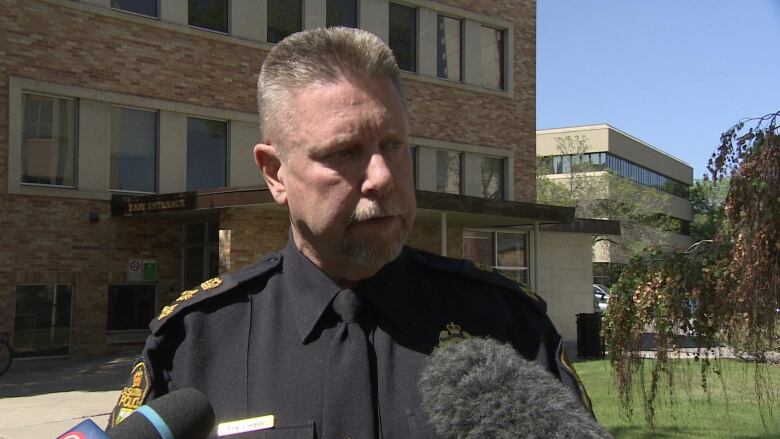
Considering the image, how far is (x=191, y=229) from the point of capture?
56.4ft

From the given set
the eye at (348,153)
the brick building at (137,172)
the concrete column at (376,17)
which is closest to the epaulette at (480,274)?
the eye at (348,153)

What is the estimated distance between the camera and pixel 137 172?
Answer: 16672 millimetres

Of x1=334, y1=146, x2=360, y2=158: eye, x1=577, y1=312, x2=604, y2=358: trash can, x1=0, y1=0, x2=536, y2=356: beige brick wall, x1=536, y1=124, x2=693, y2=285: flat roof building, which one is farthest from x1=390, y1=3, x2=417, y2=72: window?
x1=536, y1=124, x2=693, y2=285: flat roof building

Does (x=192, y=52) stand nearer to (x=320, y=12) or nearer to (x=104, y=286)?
(x=320, y=12)

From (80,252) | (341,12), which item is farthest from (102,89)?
(341,12)

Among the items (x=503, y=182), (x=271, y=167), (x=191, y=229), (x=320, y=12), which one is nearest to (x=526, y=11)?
(x=503, y=182)

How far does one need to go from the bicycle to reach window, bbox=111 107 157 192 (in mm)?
3715

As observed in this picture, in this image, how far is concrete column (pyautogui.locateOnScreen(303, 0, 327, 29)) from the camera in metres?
19.1

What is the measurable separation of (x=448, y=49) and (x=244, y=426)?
68.2 feet

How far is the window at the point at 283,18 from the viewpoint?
18766 millimetres

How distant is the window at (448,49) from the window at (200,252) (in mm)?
8195

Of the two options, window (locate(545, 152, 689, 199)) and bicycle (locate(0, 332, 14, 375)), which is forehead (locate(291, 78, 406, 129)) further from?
window (locate(545, 152, 689, 199))

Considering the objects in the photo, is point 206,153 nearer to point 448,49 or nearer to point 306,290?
point 448,49

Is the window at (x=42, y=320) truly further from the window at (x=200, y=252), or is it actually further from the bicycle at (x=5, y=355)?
the window at (x=200, y=252)
